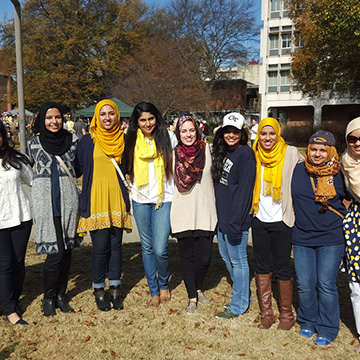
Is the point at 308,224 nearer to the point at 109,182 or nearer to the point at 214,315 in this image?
the point at 214,315

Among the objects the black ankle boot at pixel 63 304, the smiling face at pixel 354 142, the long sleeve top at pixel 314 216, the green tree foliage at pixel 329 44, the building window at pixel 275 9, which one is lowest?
the black ankle boot at pixel 63 304

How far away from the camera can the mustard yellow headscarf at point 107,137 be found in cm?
381

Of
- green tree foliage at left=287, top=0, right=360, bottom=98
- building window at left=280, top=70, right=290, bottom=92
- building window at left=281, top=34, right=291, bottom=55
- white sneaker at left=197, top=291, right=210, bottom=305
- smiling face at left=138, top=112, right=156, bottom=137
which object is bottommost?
white sneaker at left=197, top=291, right=210, bottom=305

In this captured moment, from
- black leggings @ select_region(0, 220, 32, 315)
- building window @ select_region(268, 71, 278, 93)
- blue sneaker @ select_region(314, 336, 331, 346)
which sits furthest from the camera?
building window @ select_region(268, 71, 278, 93)

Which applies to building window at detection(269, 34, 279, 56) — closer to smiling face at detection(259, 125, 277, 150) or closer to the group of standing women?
the group of standing women

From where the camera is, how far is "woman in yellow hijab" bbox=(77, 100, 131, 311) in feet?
12.5

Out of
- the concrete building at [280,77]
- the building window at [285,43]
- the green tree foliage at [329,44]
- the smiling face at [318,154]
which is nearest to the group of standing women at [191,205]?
the smiling face at [318,154]

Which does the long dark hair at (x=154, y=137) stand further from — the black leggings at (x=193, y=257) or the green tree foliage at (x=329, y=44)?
the green tree foliage at (x=329, y=44)

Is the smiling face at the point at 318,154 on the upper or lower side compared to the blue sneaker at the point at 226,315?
upper

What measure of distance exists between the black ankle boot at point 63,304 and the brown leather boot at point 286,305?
2114mm

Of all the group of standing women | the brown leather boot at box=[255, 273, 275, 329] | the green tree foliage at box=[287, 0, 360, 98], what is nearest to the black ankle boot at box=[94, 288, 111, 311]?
the group of standing women

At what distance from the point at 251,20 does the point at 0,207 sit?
4498 centimetres

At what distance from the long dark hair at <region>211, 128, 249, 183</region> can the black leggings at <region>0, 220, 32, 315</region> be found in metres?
1.84

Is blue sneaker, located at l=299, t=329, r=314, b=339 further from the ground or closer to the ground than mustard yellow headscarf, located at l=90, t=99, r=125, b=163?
closer to the ground
